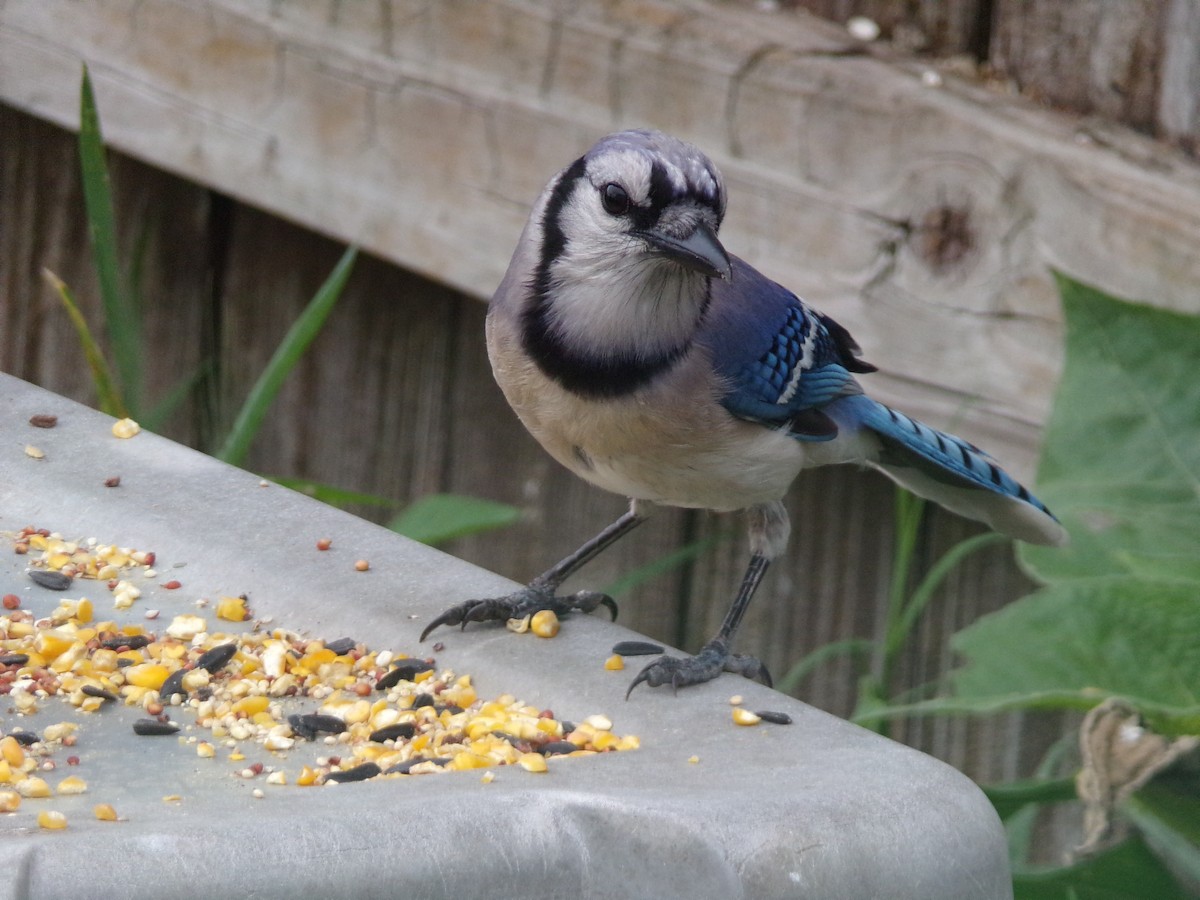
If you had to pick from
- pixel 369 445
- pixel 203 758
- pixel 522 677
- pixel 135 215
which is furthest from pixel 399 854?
pixel 135 215

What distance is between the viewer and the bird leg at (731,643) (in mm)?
1653

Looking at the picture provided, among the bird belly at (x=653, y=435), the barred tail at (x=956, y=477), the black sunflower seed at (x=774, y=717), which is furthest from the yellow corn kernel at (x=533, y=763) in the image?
the barred tail at (x=956, y=477)

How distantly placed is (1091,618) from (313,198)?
64.3 inches

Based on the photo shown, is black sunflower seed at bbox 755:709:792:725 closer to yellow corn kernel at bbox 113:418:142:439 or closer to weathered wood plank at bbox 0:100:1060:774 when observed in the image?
yellow corn kernel at bbox 113:418:142:439

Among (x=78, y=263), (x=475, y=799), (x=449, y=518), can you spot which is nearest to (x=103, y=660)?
(x=475, y=799)

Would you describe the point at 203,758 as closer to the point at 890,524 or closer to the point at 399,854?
the point at 399,854

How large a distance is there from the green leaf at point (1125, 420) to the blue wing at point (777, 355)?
0.34 meters

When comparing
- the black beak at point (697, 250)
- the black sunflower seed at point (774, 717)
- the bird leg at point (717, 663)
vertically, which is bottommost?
the bird leg at point (717, 663)

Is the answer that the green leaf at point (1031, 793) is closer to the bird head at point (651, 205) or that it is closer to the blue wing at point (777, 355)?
the blue wing at point (777, 355)

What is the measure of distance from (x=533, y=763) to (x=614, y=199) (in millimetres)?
834

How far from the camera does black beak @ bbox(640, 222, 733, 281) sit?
1.91 m

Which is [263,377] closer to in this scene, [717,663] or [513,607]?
[513,607]

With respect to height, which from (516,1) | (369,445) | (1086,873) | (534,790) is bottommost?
(369,445)

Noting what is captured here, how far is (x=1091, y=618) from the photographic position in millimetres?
1910
